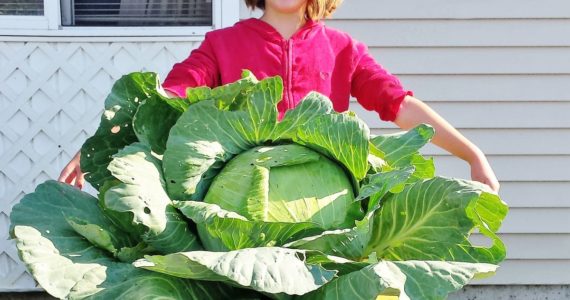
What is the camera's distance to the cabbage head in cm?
166

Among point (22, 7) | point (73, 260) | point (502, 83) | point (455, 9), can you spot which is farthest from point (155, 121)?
point (502, 83)

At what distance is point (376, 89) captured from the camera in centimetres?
238

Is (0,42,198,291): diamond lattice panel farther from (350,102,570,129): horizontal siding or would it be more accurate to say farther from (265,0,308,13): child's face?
(265,0,308,13): child's face

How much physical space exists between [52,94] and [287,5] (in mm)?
2115

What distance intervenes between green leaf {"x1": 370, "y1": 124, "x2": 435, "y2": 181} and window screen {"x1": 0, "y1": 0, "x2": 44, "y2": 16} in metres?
2.72

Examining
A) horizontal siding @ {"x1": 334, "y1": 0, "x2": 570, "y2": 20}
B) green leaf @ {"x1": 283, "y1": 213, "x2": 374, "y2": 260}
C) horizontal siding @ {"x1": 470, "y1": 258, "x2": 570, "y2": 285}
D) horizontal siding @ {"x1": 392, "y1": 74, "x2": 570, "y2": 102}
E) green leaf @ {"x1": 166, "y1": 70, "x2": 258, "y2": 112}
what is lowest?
horizontal siding @ {"x1": 470, "y1": 258, "x2": 570, "y2": 285}

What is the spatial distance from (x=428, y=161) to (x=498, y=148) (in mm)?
2437

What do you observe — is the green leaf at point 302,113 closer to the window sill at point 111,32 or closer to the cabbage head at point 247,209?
the cabbage head at point 247,209

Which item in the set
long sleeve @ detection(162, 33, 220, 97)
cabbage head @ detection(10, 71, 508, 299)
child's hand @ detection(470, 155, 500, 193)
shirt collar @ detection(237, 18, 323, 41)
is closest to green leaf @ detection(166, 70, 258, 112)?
cabbage head @ detection(10, 71, 508, 299)

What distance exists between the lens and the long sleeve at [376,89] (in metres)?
2.36

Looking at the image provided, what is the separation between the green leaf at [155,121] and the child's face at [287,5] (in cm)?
56

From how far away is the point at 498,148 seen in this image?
4.34 m

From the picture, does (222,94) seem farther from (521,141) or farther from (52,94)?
(521,141)

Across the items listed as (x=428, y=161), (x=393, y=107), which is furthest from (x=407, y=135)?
(x=393, y=107)
